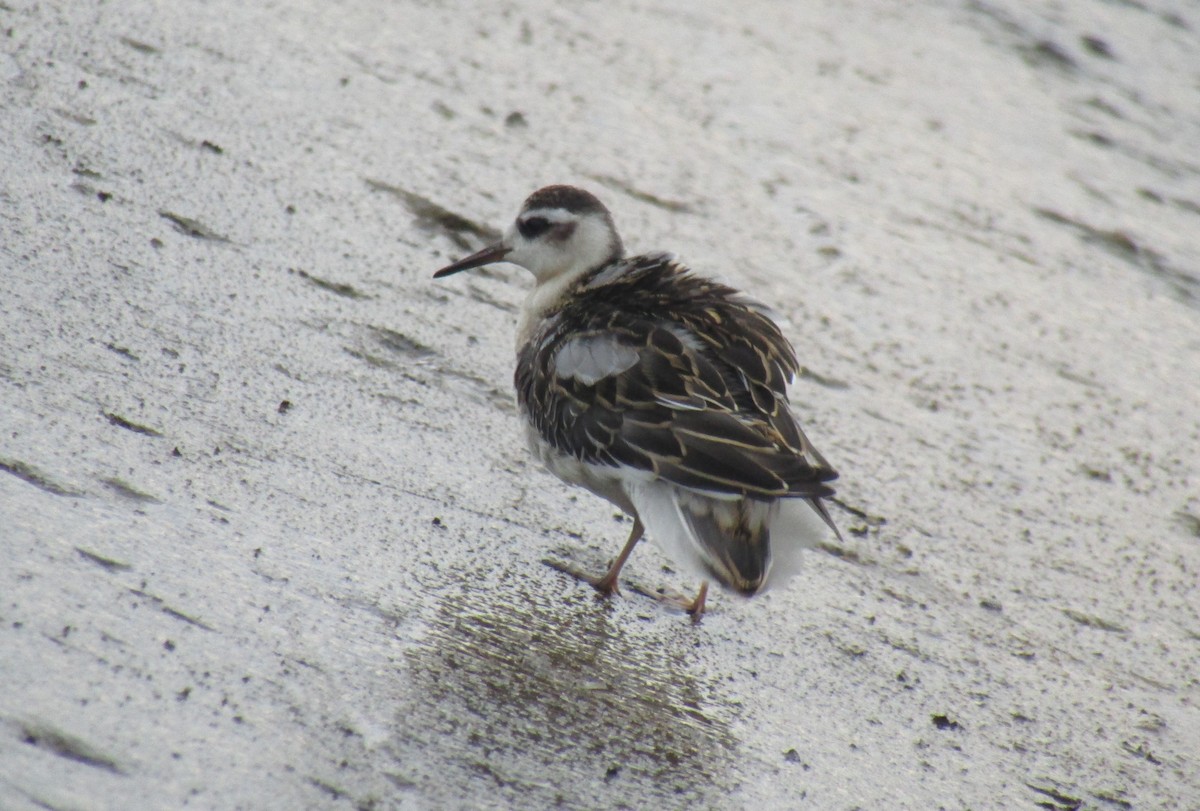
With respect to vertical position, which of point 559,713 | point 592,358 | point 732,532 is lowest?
point 559,713

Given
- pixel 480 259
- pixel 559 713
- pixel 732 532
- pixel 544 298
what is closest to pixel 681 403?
pixel 732 532

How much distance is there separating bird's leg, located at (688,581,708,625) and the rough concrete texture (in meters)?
0.05

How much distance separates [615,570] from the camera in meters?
4.14

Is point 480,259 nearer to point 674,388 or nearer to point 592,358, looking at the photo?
point 592,358

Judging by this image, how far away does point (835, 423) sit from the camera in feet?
17.3

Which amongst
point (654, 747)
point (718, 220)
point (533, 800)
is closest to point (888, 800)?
point (654, 747)

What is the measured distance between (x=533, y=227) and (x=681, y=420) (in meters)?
1.36

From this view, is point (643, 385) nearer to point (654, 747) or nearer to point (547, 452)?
point (547, 452)

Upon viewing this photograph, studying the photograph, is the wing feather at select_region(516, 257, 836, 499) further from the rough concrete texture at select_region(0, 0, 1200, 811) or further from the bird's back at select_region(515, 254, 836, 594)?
the rough concrete texture at select_region(0, 0, 1200, 811)

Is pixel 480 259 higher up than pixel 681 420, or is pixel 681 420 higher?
pixel 681 420

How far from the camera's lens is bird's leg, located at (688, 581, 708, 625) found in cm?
412

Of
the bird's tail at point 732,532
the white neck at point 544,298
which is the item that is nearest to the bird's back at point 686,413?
the bird's tail at point 732,532

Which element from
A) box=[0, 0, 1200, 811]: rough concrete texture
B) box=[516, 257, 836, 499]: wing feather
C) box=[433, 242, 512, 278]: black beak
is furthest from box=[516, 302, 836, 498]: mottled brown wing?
box=[433, 242, 512, 278]: black beak

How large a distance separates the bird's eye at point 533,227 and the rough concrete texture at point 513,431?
0.45m
